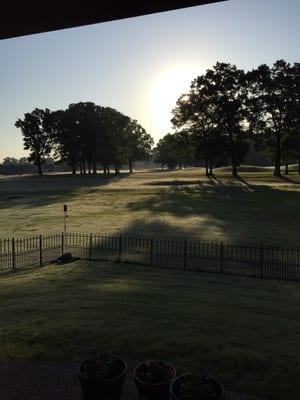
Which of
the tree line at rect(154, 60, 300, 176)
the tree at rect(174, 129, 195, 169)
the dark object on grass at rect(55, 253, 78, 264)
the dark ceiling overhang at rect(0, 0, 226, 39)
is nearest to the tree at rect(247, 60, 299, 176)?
the tree line at rect(154, 60, 300, 176)

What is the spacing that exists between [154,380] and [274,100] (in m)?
67.5

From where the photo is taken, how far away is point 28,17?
501 cm

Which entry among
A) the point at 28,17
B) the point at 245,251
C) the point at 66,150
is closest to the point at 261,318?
the point at 28,17

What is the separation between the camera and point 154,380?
4902 millimetres

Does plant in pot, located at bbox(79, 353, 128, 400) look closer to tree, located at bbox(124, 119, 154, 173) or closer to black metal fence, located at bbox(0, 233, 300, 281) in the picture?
black metal fence, located at bbox(0, 233, 300, 281)

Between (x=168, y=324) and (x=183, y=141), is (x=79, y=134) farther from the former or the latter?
(x=168, y=324)

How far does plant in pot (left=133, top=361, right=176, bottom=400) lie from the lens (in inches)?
189

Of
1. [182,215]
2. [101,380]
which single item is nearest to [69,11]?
[101,380]

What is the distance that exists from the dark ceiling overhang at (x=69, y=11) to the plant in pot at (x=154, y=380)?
160 inches

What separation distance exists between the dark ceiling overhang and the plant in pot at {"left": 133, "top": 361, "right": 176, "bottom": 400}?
405 centimetres

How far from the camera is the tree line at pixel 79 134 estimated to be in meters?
101

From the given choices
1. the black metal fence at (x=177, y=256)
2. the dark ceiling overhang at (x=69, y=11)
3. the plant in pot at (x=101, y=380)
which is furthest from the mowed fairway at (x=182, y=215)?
the dark ceiling overhang at (x=69, y=11)

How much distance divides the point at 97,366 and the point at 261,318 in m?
6.12

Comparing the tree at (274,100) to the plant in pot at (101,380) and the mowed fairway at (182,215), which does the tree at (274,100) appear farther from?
the plant in pot at (101,380)
